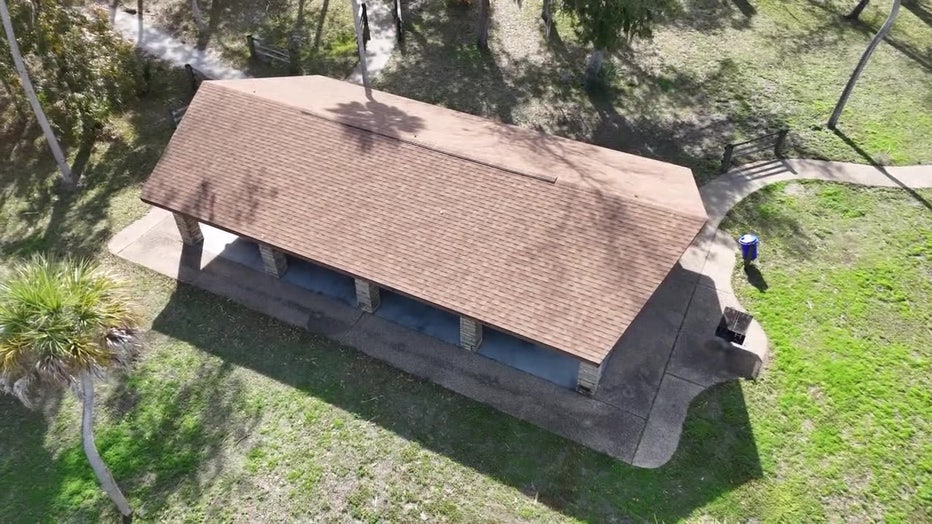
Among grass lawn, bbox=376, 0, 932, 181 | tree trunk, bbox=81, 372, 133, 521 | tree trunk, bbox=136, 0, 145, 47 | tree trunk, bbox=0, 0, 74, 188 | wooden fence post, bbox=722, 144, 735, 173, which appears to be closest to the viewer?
tree trunk, bbox=81, 372, 133, 521

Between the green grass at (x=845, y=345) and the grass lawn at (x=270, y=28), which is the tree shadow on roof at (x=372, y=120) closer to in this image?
the grass lawn at (x=270, y=28)

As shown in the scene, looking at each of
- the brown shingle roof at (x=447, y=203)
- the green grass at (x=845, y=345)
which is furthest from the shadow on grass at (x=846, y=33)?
the brown shingle roof at (x=447, y=203)

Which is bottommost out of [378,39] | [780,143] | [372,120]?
[378,39]

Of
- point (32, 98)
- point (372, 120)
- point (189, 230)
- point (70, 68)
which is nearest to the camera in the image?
point (372, 120)

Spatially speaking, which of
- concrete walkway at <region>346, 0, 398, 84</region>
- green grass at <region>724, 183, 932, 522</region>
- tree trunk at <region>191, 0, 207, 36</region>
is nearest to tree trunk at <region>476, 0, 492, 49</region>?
concrete walkway at <region>346, 0, 398, 84</region>

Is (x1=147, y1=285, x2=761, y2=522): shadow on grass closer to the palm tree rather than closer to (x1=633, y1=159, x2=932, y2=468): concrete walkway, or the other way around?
(x1=633, y1=159, x2=932, y2=468): concrete walkway

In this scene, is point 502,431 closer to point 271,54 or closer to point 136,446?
point 136,446

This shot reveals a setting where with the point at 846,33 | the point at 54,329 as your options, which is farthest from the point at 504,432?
the point at 846,33
